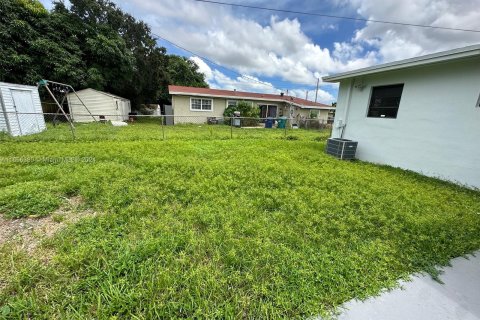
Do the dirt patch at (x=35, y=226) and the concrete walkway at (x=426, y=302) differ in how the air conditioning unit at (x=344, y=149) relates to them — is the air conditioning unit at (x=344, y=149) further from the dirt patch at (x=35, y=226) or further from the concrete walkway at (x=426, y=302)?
the dirt patch at (x=35, y=226)

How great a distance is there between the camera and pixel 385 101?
594 cm

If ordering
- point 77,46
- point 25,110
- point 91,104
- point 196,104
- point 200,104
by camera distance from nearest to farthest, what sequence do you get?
point 25,110, point 91,104, point 77,46, point 196,104, point 200,104

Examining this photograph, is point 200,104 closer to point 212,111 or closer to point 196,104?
point 196,104

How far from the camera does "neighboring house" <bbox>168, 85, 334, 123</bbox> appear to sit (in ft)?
51.3

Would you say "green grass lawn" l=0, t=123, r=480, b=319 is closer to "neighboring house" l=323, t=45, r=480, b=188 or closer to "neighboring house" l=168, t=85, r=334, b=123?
"neighboring house" l=323, t=45, r=480, b=188

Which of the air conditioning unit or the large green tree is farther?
the large green tree

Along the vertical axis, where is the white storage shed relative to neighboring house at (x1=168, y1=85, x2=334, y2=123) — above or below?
below

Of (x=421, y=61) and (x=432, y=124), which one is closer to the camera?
(x=421, y=61)

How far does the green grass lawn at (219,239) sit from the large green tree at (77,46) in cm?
1285

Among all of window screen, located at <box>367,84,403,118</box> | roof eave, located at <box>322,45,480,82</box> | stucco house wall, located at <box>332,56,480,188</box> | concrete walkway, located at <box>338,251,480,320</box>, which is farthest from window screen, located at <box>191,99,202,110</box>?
concrete walkway, located at <box>338,251,480,320</box>

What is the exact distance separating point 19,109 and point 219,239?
1064 cm

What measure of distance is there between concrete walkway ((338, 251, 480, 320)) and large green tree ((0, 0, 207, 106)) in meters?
18.6

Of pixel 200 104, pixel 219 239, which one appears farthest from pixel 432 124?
pixel 200 104

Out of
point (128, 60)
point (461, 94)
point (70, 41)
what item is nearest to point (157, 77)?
point (128, 60)
